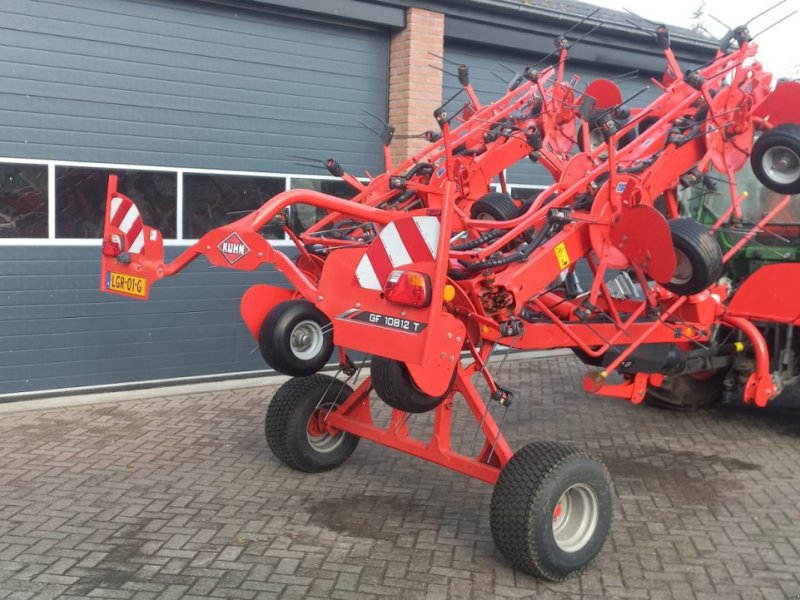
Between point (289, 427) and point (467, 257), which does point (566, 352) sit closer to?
point (289, 427)

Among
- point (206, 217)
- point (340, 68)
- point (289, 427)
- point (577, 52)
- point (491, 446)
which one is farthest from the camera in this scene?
point (577, 52)

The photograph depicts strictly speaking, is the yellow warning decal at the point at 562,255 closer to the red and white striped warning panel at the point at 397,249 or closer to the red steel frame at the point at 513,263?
the red steel frame at the point at 513,263

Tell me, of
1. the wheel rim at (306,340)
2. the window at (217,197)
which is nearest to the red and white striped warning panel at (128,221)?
the wheel rim at (306,340)

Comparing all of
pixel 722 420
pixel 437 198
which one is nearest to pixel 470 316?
pixel 437 198

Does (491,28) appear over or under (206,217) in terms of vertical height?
over

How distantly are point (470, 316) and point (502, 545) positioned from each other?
3.69 ft

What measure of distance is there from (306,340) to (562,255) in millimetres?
1522

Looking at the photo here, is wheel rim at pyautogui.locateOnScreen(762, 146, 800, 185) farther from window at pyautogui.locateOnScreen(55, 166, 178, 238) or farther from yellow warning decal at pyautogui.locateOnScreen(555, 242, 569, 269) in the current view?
window at pyautogui.locateOnScreen(55, 166, 178, 238)

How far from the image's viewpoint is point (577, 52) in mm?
10383

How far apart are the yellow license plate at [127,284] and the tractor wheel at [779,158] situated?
3.53 m

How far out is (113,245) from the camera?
446cm

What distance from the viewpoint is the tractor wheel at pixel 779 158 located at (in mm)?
4699

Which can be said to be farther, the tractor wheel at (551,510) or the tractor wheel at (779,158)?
the tractor wheel at (779,158)

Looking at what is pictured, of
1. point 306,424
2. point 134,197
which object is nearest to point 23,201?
point 134,197
